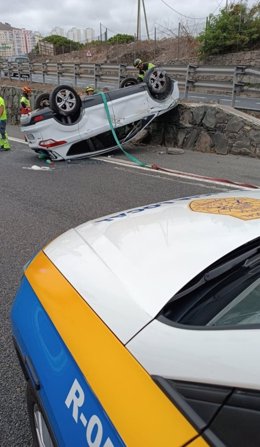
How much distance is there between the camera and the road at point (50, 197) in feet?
7.64

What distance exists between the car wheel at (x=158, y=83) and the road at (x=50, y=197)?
1.37 metres

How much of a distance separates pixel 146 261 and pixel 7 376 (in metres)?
1.43

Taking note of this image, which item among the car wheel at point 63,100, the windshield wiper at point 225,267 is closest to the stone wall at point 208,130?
the car wheel at point 63,100

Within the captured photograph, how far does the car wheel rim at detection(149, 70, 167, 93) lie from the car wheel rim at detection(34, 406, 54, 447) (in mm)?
Result: 8657

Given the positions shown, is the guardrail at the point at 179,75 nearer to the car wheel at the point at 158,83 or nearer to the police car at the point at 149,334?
the car wheel at the point at 158,83

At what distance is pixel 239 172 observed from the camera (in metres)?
7.22

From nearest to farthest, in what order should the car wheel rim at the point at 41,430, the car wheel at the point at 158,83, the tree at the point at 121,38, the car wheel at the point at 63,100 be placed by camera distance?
the car wheel rim at the point at 41,430 < the car wheel at the point at 63,100 < the car wheel at the point at 158,83 < the tree at the point at 121,38

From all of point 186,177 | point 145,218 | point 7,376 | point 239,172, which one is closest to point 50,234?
point 7,376

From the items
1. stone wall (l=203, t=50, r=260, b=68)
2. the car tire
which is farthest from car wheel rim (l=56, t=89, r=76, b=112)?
stone wall (l=203, t=50, r=260, b=68)

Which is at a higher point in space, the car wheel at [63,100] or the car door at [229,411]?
the car wheel at [63,100]

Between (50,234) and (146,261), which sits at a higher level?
(146,261)

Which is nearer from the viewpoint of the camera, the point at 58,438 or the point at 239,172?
the point at 58,438

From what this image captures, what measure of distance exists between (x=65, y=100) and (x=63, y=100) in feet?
0.14

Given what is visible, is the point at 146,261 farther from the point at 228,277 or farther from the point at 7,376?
the point at 7,376
